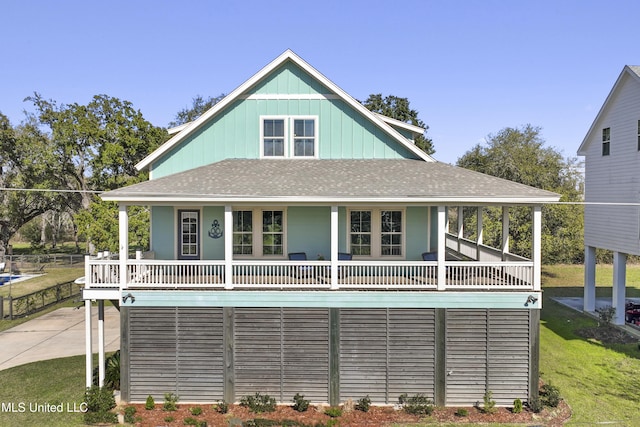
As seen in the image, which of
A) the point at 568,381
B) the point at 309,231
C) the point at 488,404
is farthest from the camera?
the point at 309,231

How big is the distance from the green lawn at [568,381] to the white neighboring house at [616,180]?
346 centimetres

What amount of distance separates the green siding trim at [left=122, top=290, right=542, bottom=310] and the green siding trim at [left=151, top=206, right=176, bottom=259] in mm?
3117

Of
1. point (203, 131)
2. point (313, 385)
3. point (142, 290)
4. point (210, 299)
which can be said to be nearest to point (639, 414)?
point (313, 385)

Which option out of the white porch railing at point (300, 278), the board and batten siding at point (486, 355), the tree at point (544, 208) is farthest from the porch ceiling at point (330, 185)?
the tree at point (544, 208)

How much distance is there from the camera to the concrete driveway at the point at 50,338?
15.7 metres

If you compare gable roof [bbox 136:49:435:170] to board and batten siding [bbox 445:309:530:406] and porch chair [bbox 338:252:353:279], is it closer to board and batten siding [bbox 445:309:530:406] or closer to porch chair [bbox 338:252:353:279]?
porch chair [bbox 338:252:353:279]

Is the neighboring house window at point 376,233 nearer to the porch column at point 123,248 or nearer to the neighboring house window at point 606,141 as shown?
the porch column at point 123,248

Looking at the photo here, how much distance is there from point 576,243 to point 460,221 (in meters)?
14.9

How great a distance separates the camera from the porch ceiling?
11.5 meters

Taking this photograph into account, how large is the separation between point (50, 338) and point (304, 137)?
1418 cm

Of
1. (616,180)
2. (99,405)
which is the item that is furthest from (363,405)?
(616,180)

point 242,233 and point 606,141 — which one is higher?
point 606,141

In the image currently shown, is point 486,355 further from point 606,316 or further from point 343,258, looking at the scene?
point 606,316

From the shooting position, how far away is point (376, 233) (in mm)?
14477
